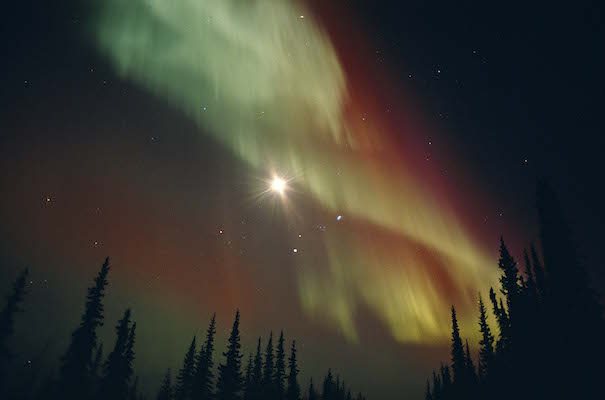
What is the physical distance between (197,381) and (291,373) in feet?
56.7

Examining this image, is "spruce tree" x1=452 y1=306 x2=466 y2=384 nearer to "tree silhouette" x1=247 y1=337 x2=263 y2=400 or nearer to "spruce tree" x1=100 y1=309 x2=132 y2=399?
"tree silhouette" x1=247 y1=337 x2=263 y2=400

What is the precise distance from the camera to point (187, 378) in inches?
2164

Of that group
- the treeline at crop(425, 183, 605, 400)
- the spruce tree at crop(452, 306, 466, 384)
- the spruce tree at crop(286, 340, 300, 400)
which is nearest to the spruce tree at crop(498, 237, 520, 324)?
the treeline at crop(425, 183, 605, 400)

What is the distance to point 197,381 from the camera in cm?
4981

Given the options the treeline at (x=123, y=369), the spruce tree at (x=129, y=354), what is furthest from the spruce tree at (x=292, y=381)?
the spruce tree at (x=129, y=354)

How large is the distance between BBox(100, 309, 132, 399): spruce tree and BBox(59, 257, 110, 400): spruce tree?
413 centimetres

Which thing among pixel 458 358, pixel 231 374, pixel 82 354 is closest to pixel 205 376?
pixel 231 374

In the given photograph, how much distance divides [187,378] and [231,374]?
1053 centimetres

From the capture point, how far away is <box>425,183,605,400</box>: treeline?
106 feet

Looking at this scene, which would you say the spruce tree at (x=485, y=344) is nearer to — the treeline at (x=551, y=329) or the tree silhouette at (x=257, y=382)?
the treeline at (x=551, y=329)

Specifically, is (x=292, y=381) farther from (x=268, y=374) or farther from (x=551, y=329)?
(x=551, y=329)

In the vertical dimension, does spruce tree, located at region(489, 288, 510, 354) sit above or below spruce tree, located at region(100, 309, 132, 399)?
above

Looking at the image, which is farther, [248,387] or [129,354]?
[248,387]

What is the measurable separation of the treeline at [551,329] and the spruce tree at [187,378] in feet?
138
